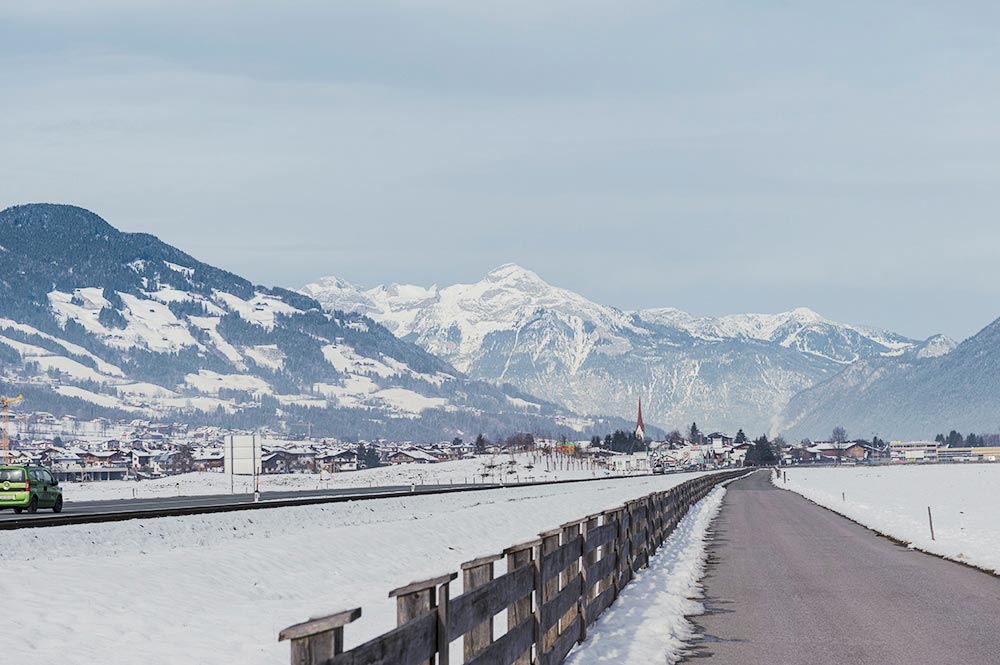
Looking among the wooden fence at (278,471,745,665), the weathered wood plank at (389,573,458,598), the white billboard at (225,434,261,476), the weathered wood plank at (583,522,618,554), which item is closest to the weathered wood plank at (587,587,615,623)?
the wooden fence at (278,471,745,665)

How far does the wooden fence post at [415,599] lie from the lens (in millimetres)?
8133

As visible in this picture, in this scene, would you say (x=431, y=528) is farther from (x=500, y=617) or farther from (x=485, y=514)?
(x=500, y=617)

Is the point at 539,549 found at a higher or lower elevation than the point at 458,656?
higher

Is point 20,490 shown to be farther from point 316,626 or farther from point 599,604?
point 316,626

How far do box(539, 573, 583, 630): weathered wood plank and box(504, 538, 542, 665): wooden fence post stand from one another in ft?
1.26

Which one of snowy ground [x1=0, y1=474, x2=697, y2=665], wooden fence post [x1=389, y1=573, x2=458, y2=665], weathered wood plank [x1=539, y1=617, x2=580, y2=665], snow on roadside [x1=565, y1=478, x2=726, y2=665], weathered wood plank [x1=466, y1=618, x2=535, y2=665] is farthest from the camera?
snowy ground [x1=0, y1=474, x2=697, y2=665]

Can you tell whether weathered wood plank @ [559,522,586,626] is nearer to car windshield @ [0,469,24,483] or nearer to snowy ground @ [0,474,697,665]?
snowy ground @ [0,474,697,665]

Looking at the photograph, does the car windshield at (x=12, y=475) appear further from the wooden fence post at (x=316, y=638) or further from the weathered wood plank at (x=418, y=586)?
the wooden fence post at (x=316, y=638)

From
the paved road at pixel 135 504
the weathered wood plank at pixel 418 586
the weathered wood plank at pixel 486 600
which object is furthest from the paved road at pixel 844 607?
the paved road at pixel 135 504

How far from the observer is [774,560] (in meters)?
28.9

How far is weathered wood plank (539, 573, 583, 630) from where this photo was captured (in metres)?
13.1

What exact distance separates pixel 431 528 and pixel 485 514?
10.7 m

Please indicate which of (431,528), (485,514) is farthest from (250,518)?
(485,514)

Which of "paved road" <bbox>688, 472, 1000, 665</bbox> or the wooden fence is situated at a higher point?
the wooden fence
